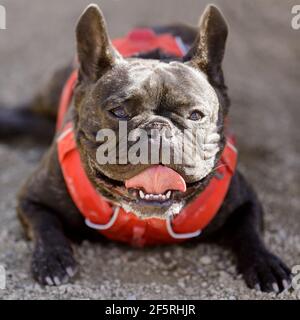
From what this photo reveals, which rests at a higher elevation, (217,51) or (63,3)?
(217,51)

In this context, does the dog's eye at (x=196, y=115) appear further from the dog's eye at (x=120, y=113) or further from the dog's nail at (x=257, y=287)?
the dog's nail at (x=257, y=287)

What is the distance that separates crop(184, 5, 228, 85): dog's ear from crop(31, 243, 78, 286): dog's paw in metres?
1.23

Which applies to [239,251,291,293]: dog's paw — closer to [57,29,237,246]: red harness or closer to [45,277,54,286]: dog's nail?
[57,29,237,246]: red harness

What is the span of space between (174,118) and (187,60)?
1.87 feet

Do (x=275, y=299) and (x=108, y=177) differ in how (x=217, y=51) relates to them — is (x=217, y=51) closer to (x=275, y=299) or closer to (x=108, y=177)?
(x=108, y=177)

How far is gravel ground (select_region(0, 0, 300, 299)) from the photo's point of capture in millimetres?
4355

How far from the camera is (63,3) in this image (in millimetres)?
8039

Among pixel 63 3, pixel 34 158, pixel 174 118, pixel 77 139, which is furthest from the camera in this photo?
pixel 63 3

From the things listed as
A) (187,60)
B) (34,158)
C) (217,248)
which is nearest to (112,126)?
(187,60)

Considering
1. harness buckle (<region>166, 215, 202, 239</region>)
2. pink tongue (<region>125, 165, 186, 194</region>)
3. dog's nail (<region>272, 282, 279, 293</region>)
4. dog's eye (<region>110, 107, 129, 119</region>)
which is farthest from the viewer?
harness buckle (<region>166, 215, 202, 239</region>)

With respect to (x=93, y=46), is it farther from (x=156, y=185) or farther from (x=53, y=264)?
(x=53, y=264)

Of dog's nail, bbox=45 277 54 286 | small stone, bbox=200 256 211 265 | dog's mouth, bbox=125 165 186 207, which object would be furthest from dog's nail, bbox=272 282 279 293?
dog's nail, bbox=45 277 54 286

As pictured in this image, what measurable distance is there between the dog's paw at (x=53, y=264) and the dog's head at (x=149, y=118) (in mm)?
417
